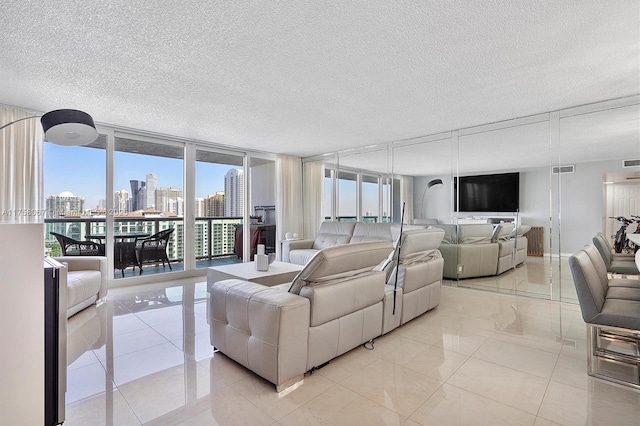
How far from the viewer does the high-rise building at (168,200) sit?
5.08m

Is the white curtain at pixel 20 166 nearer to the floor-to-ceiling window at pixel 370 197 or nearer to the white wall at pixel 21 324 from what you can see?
the white wall at pixel 21 324

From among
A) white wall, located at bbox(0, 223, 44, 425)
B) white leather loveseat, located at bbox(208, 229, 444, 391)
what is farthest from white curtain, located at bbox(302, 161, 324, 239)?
white wall, located at bbox(0, 223, 44, 425)

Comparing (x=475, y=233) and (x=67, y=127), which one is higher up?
(x=67, y=127)

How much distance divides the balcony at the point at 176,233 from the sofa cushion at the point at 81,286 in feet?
3.14

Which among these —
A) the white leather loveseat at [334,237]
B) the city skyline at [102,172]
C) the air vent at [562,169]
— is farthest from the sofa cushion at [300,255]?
the air vent at [562,169]

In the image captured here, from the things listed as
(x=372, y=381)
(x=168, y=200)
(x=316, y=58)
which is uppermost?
(x=316, y=58)

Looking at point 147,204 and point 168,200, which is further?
point 168,200

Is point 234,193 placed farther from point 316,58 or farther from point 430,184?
point 316,58

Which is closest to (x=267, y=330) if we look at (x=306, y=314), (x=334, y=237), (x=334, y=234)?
(x=306, y=314)

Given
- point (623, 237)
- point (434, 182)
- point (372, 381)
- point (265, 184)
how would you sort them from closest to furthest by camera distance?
1. point (372, 381)
2. point (623, 237)
3. point (434, 182)
4. point (265, 184)

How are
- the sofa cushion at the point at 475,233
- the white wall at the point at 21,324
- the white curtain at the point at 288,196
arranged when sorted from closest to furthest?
1. the white wall at the point at 21,324
2. the sofa cushion at the point at 475,233
3. the white curtain at the point at 288,196

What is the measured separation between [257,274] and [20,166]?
316cm

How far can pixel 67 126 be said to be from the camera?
1787 mm

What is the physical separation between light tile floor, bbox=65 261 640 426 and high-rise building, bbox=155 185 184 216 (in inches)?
93.5
